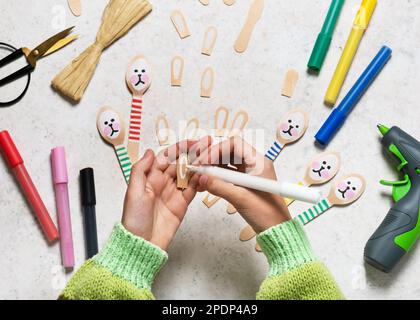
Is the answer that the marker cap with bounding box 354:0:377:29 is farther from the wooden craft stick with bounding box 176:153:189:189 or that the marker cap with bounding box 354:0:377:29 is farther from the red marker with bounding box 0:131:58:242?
the red marker with bounding box 0:131:58:242

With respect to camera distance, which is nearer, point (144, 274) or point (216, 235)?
point (144, 274)

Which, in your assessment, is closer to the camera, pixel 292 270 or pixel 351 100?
pixel 292 270

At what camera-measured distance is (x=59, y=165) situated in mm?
782

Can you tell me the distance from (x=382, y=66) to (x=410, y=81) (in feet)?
0.15

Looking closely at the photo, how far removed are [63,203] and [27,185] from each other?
0.18 feet

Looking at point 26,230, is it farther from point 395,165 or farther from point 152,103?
point 395,165

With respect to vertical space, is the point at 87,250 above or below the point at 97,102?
below

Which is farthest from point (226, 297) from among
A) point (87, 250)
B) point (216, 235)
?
point (87, 250)

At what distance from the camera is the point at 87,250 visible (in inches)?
30.4

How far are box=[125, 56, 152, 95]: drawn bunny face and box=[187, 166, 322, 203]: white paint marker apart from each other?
18cm

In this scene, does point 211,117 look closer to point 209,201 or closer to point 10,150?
point 209,201

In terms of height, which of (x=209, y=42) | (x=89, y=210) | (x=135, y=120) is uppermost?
(x=209, y=42)

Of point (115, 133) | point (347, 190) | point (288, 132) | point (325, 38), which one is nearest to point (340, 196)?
point (347, 190)

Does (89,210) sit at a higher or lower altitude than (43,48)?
lower
